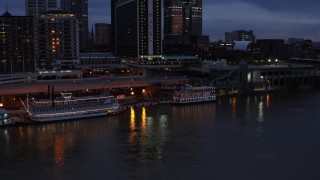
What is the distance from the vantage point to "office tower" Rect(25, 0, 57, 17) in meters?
39.5

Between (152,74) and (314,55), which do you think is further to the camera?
(314,55)

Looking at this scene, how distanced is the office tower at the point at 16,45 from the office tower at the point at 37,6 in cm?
1077

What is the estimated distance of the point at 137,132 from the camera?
1389 cm

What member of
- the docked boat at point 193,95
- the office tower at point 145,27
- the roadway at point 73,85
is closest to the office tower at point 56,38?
the office tower at point 145,27

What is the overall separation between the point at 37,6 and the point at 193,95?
79.4 ft

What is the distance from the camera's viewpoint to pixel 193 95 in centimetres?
2000

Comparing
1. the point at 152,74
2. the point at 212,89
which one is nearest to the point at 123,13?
the point at 152,74

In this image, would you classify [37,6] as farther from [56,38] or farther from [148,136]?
[148,136]

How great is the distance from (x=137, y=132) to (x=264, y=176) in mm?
4955

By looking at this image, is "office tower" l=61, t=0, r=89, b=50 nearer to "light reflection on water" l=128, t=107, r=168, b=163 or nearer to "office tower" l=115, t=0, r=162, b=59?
"office tower" l=115, t=0, r=162, b=59

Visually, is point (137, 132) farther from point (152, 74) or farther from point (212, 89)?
point (152, 74)

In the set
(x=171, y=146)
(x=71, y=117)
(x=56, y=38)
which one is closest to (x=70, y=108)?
(x=71, y=117)

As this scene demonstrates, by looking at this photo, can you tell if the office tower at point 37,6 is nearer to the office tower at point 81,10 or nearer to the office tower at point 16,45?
the office tower at point 16,45

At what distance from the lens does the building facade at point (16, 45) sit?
28.1 meters
